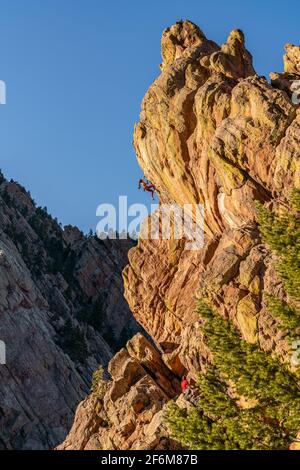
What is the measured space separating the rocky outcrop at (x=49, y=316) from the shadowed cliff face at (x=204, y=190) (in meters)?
28.2

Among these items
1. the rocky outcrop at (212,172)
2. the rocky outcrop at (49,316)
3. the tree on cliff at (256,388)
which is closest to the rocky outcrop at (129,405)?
the rocky outcrop at (212,172)

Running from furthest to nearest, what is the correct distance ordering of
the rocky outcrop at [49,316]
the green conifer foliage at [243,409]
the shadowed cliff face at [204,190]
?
the rocky outcrop at [49,316], the shadowed cliff face at [204,190], the green conifer foliage at [243,409]

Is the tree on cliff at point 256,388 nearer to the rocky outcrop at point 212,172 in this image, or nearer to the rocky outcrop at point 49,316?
the rocky outcrop at point 212,172

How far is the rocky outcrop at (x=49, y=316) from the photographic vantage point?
69.9 m

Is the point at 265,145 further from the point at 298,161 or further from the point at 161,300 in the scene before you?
the point at 161,300

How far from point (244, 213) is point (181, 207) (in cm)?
710

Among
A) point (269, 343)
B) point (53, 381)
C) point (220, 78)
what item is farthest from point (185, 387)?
point (53, 381)

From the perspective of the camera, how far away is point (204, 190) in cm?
4116

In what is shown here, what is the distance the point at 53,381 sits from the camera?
75438 millimetres

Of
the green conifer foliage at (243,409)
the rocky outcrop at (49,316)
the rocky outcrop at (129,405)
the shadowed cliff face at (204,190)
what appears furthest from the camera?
the rocky outcrop at (49,316)

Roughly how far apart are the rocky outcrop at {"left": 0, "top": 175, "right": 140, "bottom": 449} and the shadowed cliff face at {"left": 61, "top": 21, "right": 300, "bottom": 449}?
1108 inches

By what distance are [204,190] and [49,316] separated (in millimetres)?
52631

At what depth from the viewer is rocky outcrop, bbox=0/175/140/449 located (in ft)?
229
